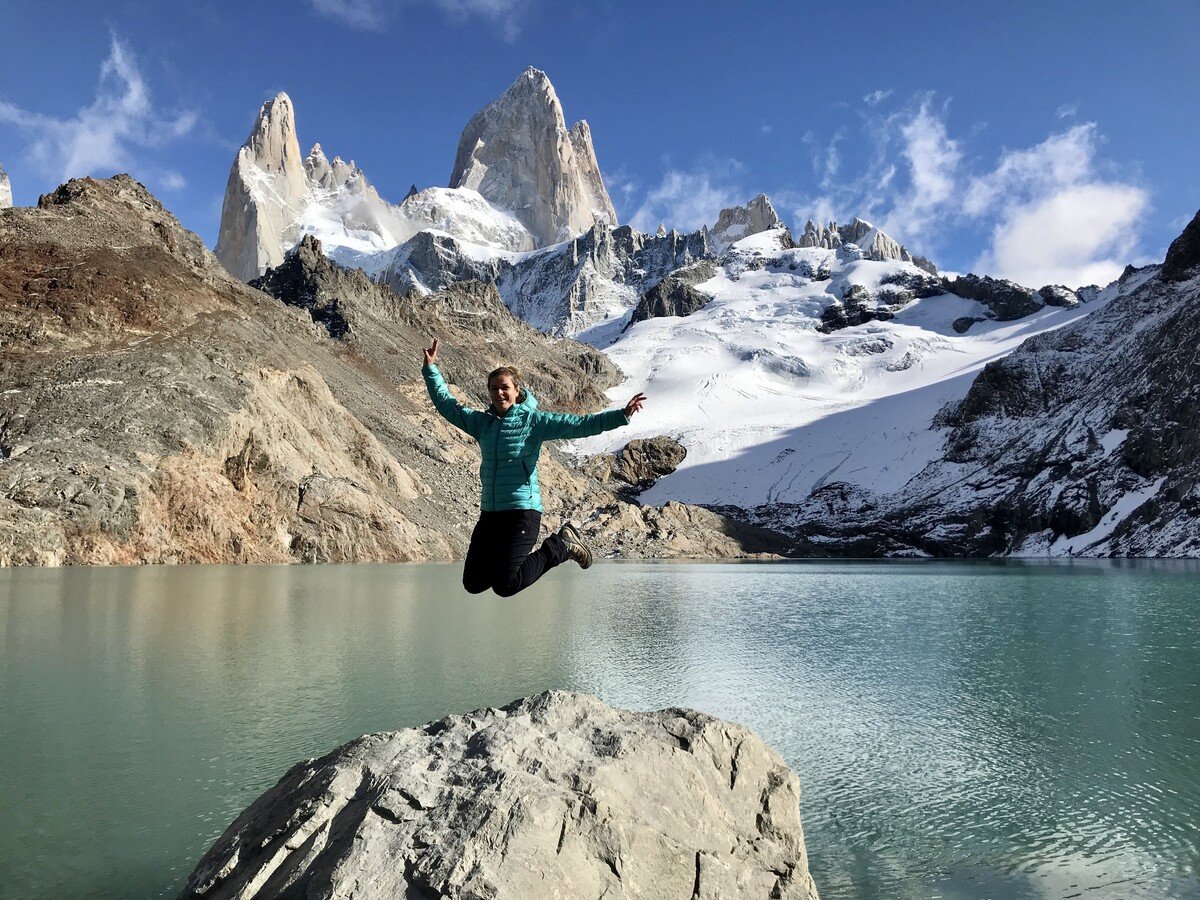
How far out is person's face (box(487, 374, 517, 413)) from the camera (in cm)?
668

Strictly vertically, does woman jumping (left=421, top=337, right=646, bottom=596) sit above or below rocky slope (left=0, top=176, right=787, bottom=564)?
below

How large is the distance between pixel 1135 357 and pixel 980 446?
754 inches

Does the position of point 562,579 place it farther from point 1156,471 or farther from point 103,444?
point 1156,471

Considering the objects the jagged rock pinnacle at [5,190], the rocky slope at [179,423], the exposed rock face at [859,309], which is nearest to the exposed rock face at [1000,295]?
the exposed rock face at [859,309]

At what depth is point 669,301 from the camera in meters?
192

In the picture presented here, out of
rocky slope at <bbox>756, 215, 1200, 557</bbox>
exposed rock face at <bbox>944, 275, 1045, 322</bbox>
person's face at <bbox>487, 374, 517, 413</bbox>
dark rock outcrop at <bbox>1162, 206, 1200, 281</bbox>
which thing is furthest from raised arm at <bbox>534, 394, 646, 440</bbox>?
exposed rock face at <bbox>944, 275, 1045, 322</bbox>

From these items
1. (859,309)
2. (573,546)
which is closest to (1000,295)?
(859,309)

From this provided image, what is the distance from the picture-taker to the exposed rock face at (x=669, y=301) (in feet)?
626

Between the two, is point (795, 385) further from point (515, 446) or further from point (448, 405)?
point (515, 446)

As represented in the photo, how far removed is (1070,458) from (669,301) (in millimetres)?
115700

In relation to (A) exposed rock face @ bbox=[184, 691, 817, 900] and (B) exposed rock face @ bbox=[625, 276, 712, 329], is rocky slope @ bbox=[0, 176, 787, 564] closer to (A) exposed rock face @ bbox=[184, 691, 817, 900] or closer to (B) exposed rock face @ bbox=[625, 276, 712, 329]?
(A) exposed rock face @ bbox=[184, 691, 817, 900]

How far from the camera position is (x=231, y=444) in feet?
154

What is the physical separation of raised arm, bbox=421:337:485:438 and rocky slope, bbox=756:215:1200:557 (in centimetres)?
7605

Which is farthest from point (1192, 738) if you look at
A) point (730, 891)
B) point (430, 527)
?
point (430, 527)
